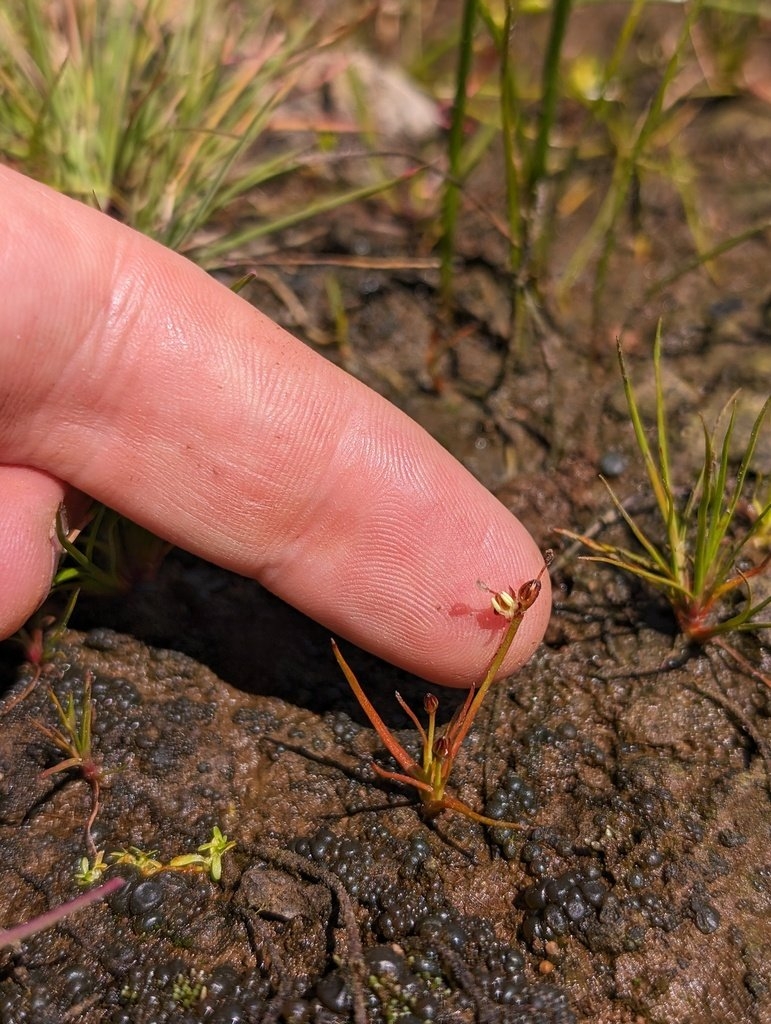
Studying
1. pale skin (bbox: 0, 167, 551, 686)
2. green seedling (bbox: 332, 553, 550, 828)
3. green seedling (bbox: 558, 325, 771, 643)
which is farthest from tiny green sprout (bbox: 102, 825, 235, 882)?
green seedling (bbox: 558, 325, 771, 643)

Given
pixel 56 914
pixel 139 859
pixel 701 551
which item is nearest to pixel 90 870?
pixel 139 859

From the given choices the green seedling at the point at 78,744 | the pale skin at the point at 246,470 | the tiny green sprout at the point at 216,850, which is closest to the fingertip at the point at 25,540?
the pale skin at the point at 246,470

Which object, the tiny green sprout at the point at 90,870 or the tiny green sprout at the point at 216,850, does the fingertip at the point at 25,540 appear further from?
the tiny green sprout at the point at 216,850

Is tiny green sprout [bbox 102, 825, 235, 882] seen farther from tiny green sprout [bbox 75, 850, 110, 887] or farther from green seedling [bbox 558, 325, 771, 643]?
green seedling [bbox 558, 325, 771, 643]

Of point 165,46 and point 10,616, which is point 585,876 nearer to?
point 10,616

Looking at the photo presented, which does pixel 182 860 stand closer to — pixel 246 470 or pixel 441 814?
pixel 441 814

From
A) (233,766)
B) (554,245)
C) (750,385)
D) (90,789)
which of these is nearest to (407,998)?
(233,766)
